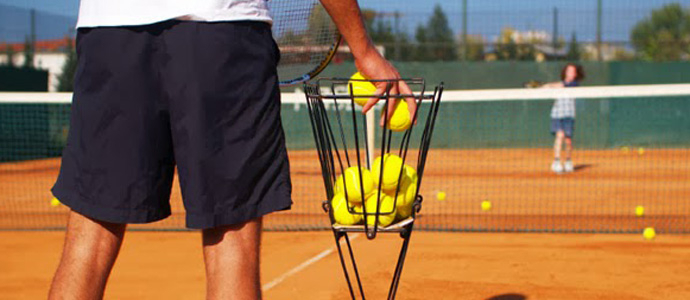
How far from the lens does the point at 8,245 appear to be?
5602mm

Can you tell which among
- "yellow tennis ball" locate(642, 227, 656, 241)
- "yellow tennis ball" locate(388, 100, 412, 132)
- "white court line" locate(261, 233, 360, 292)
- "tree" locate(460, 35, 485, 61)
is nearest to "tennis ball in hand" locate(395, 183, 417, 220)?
"yellow tennis ball" locate(388, 100, 412, 132)

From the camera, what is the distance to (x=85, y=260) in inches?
81.4

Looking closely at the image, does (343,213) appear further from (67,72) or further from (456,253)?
(67,72)

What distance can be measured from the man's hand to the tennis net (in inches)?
159

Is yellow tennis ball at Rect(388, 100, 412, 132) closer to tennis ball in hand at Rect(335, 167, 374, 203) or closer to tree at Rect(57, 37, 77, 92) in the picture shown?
tennis ball in hand at Rect(335, 167, 374, 203)

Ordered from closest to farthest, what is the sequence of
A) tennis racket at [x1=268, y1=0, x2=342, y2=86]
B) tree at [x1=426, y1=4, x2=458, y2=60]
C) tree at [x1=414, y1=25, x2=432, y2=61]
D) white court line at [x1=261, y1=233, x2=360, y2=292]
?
tennis racket at [x1=268, y1=0, x2=342, y2=86], white court line at [x1=261, y1=233, x2=360, y2=292], tree at [x1=426, y1=4, x2=458, y2=60], tree at [x1=414, y1=25, x2=432, y2=61]

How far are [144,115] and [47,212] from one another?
20.7 feet

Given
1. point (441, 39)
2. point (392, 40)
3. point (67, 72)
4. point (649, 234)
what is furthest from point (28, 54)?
point (649, 234)

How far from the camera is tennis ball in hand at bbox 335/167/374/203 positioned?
2.51 meters

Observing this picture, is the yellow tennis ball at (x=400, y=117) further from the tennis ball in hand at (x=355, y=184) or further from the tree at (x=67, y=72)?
the tree at (x=67, y=72)

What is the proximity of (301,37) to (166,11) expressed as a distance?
41.5 inches

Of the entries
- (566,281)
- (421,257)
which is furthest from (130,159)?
(421,257)

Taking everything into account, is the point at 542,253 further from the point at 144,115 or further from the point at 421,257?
the point at 144,115

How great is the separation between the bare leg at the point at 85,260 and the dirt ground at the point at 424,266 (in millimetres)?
1926
